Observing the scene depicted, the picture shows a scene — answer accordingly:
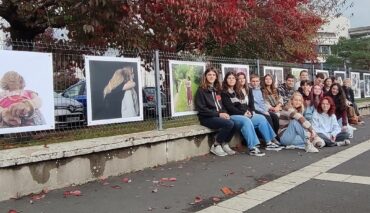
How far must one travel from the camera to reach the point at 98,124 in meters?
7.55

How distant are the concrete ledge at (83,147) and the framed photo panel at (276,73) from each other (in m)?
4.65

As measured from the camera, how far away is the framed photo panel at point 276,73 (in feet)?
41.7

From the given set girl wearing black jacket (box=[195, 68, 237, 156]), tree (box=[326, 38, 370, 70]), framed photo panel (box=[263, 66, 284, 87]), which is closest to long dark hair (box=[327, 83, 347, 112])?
framed photo panel (box=[263, 66, 284, 87])

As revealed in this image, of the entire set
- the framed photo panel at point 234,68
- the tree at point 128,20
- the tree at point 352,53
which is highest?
the tree at point 352,53

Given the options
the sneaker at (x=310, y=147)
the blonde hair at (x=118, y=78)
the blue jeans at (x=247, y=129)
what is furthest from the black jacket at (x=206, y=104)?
the sneaker at (x=310, y=147)

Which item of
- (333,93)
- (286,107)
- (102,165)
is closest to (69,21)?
(102,165)

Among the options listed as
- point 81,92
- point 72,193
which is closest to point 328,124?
point 81,92

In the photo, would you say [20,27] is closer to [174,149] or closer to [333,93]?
[174,149]

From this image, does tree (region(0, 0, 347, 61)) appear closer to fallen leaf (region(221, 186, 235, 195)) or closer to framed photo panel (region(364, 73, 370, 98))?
fallen leaf (region(221, 186, 235, 195))

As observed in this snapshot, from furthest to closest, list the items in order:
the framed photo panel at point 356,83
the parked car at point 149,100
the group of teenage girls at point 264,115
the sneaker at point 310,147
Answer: the framed photo panel at point 356,83
the sneaker at point 310,147
the group of teenage girls at point 264,115
the parked car at point 149,100

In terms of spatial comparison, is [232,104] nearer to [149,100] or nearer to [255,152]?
[255,152]

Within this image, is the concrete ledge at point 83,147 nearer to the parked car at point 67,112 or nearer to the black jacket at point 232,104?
the parked car at point 67,112

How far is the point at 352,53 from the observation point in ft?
141

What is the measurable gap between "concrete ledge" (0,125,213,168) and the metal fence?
0.28m
